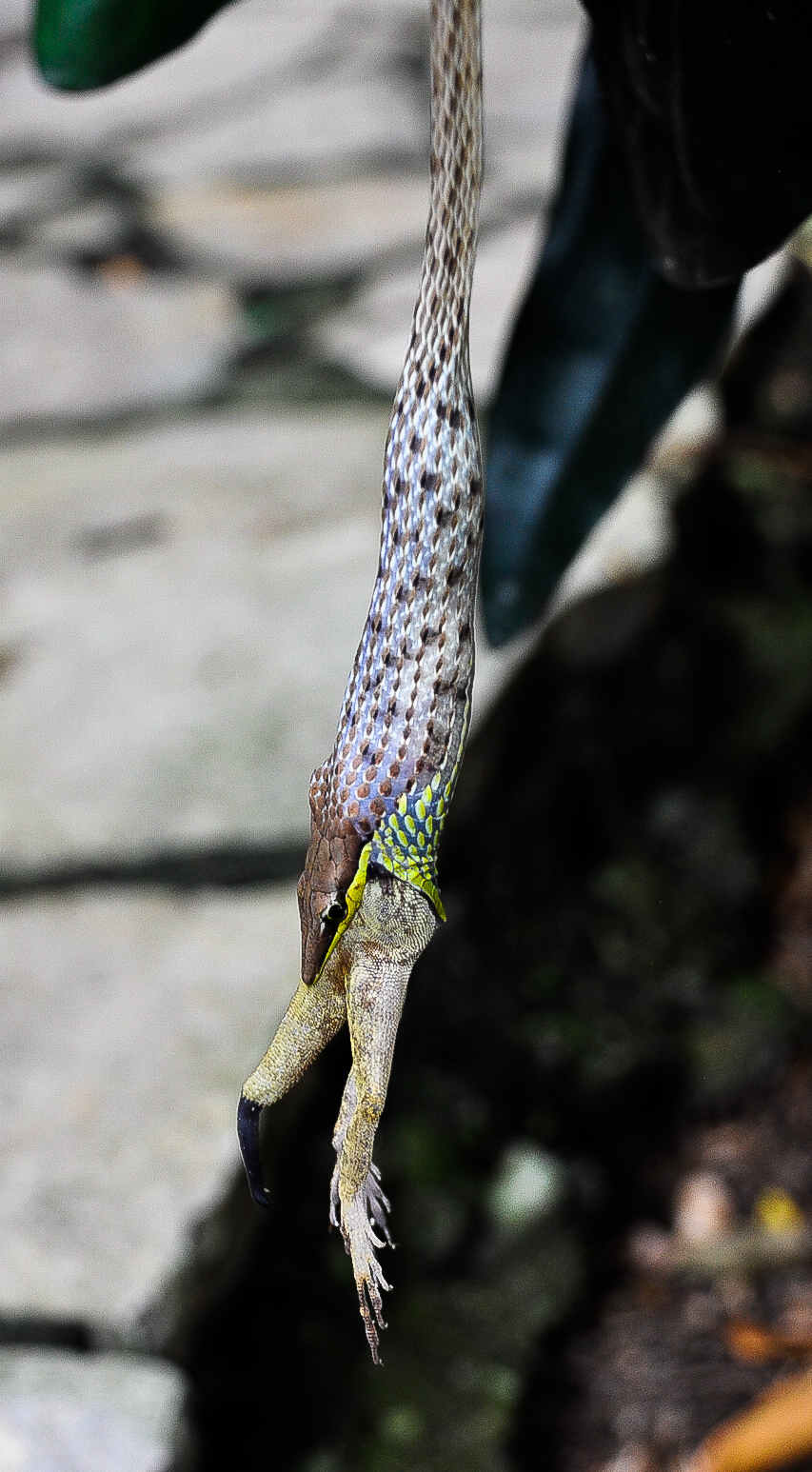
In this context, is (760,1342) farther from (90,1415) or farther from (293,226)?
(293,226)

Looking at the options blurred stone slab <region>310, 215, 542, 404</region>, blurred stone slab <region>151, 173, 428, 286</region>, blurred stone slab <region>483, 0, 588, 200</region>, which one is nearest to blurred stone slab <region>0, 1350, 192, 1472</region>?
blurred stone slab <region>310, 215, 542, 404</region>

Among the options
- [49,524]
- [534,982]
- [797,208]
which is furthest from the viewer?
[49,524]

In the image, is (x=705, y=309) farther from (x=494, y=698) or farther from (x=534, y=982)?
(x=534, y=982)

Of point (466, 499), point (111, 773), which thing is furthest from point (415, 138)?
point (466, 499)

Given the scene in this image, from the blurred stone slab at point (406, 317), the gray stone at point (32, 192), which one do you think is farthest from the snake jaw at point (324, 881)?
the gray stone at point (32, 192)

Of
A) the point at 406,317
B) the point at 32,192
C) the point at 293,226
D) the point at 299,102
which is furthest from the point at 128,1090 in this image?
the point at 299,102
